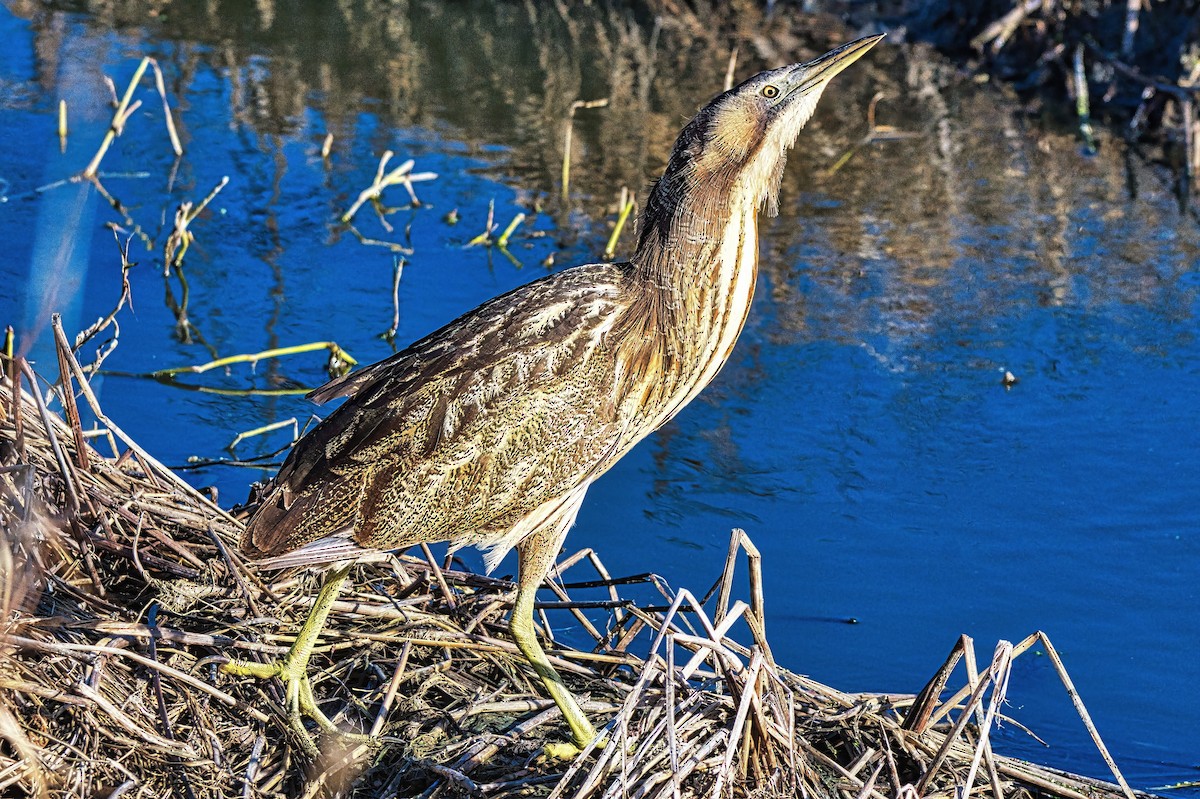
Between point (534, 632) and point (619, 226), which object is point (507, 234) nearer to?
point (619, 226)

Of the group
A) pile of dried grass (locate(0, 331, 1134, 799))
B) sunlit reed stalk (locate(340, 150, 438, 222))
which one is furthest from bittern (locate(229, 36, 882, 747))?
sunlit reed stalk (locate(340, 150, 438, 222))

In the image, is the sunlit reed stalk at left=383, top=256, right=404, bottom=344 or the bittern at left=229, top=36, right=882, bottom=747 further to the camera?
the sunlit reed stalk at left=383, top=256, right=404, bottom=344

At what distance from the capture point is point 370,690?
3.19 metres

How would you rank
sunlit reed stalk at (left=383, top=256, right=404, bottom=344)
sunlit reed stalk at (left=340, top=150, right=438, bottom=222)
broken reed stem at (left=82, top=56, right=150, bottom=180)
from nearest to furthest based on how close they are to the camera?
1. sunlit reed stalk at (left=383, top=256, right=404, bottom=344)
2. sunlit reed stalk at (left=340, top=150, right=438, bottom=222)
3. broken reed stem at (left=82, top=56, right=150, bottom=180)

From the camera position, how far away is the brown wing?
10.3 feet

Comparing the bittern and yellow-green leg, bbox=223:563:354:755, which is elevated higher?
the bittern

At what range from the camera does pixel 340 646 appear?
323 cm

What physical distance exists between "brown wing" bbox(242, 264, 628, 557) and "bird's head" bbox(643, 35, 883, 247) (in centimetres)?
32

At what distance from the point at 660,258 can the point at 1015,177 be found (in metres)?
5.72

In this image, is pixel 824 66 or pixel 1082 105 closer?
pixel 824 66

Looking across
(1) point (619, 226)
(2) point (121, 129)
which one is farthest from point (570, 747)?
(2) point (121, 129)

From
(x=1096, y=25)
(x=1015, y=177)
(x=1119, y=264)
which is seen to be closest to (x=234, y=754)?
(x=1119, y=264)

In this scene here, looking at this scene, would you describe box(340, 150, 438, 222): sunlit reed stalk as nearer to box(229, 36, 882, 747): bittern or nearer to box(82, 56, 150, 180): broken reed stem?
box(82, 56, 150, 180): broken reed stem

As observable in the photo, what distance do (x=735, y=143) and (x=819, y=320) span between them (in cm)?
314
